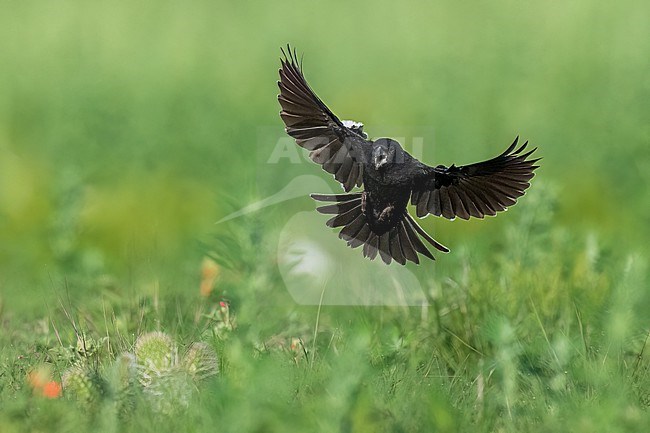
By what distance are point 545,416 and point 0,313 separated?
168 cm

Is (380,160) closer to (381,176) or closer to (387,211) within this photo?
(381,176)

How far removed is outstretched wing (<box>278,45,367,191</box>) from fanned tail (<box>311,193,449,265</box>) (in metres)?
0.07

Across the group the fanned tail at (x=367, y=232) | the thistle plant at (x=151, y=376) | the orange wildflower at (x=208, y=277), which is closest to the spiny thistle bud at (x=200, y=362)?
the thistle plant at (x=151, y=376)

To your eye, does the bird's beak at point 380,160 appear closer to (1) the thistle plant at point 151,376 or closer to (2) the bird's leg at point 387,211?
(2) the bird's leg at point 387,211

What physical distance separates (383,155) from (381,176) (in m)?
0.05

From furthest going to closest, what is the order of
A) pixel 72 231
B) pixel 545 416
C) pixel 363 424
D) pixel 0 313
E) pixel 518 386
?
pixel 72 231, pixel 0 313, pixel 518 386, pixel 545 416, pixel 363 424

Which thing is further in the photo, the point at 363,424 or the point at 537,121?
the point at 537,121

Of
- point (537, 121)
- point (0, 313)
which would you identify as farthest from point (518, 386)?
point (537, 121)

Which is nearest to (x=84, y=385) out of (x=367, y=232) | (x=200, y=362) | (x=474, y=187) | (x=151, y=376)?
(x=151, y=376)

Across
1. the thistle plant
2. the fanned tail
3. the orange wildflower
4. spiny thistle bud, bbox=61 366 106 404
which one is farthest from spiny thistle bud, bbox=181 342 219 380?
the orange wildflower

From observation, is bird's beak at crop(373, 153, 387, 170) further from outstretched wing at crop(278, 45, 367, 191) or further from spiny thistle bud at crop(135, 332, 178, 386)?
spiny thistle bud at crop(135, 332, 178, 386)

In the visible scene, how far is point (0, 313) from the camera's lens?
3248mm

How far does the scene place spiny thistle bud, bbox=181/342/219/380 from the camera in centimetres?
248

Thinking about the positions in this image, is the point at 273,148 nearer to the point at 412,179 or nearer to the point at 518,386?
the point at 412,179
